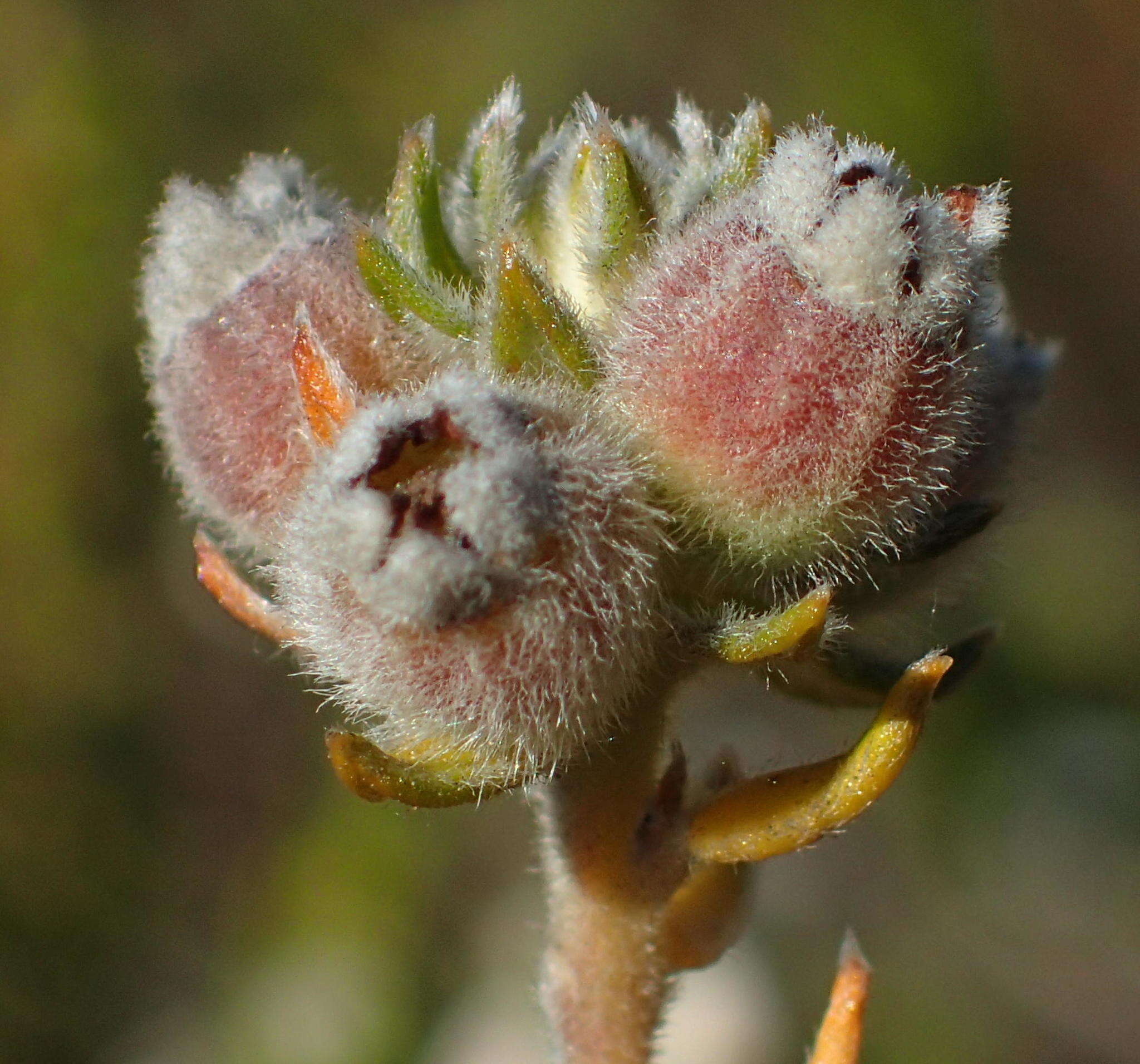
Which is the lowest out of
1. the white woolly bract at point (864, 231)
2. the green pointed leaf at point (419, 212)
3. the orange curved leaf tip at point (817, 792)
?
the orange curved leaf tip at point (817, 792)

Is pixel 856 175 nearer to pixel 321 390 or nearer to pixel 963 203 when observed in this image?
pixel 963 203

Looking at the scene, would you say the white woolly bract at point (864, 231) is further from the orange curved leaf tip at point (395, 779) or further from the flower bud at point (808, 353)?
the orange curved leaf tip at point (395, 779)

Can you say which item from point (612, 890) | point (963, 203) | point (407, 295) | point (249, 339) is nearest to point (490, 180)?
point (407, 295)

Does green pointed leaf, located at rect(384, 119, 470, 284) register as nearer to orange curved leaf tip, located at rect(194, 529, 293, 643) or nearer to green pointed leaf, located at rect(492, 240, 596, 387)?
green pointed leaf, located at rect(492, 240, 596, 387)

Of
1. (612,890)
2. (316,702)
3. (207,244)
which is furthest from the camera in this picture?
(316,702)

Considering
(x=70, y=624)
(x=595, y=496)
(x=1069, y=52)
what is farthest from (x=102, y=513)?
(x=1069, y=52)

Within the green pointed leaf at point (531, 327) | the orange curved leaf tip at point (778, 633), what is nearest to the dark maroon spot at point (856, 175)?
the green pointed leaf at point (531, 327)
